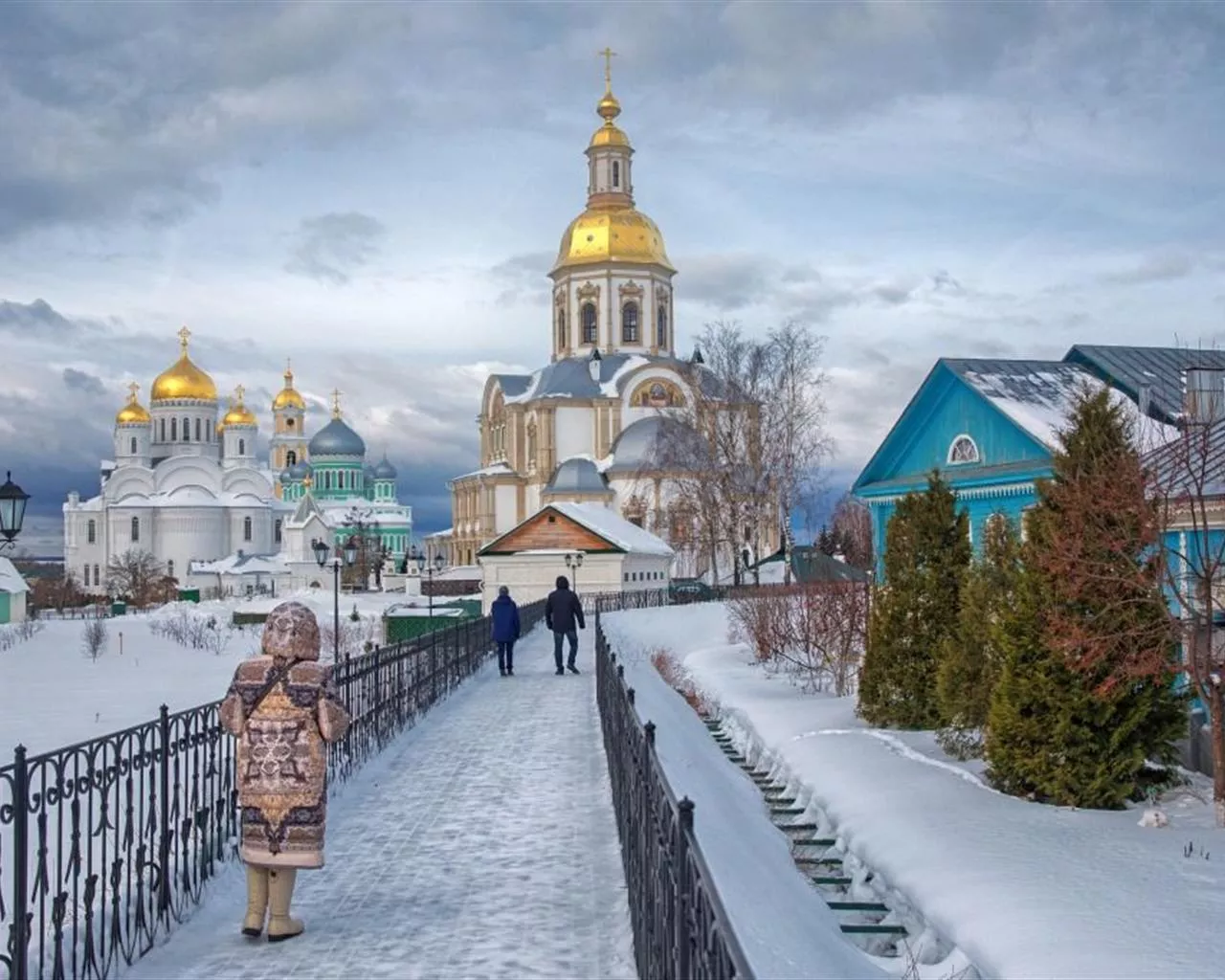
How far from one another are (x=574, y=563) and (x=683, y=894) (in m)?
33.5

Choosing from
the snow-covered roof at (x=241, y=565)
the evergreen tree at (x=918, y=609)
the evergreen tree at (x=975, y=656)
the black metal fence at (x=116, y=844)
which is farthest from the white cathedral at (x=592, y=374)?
the black metal fence at (x=116, y=844)

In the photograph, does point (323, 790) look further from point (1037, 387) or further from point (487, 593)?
point (487, 593)

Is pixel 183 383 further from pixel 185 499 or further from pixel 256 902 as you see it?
pixel 256 902

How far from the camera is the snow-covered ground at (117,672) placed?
18906 mm

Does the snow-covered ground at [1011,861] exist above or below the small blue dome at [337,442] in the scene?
below

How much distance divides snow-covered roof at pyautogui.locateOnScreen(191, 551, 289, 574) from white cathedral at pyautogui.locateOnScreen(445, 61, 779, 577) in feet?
47.4

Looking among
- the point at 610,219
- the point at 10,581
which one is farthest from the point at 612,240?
the point at 10,581

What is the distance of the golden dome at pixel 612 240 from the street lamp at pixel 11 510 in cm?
5156

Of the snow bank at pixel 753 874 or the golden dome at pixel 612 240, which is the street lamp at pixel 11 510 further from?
A: the golden dome at pixel 612 240

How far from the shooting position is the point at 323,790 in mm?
5824

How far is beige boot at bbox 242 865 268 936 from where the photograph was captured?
588 cm

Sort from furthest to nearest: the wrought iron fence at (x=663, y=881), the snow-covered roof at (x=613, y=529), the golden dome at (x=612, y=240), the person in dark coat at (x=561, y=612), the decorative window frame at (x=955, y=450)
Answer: the golden dome at (x=612, y=240) → the snow-covered roof at (x=613, y=529) → the person in dark coat at (x=561, y=612) → the decorative window frame at (x=955, y=450) → the wrought iron fence at (x=663, y=881)

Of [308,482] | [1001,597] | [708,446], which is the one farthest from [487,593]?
[308,482]

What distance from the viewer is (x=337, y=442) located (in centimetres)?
10238
